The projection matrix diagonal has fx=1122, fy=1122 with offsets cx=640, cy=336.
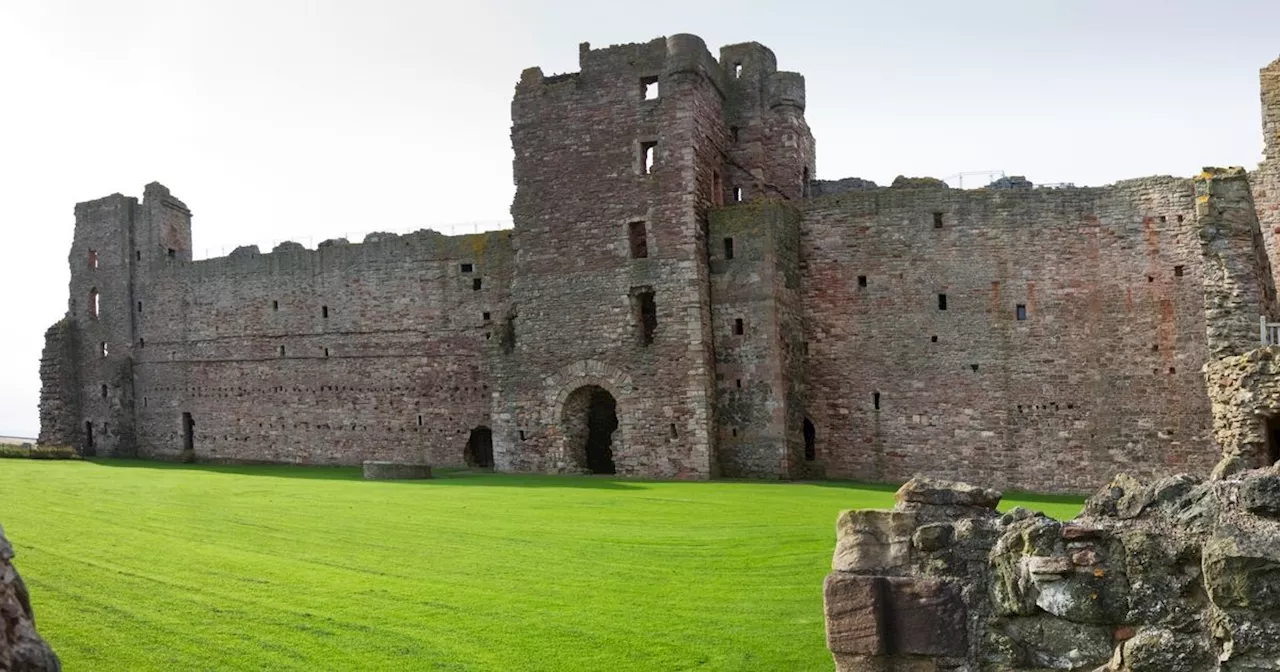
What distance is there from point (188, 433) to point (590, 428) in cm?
1406

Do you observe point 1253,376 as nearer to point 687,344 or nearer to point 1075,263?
point 1075,263

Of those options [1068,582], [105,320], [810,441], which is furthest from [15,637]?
[105,320]

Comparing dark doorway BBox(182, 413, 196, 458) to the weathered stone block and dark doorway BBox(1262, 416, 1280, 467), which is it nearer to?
dark doorway BBox(1262, 416, 1280, 467)

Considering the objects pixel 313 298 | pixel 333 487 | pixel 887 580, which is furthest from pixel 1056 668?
pixel 313 298

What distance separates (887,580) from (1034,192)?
18795 mm

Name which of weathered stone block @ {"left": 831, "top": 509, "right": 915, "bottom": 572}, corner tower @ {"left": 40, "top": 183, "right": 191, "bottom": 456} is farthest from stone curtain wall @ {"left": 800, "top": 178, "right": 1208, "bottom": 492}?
corner tower @ {"left": 40, "top": 183, "right": 191, "bottom": 456}

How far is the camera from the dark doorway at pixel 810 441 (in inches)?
968

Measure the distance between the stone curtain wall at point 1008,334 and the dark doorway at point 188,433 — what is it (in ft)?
62.4

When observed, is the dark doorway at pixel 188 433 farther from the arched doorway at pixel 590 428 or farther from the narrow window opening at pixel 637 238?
the narrow window opening at pixel 637 238

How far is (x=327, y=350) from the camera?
100ft

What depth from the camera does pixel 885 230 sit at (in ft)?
79.3

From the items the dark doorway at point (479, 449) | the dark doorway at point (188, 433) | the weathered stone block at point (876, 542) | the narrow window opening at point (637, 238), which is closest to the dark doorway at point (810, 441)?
the narrow window opening at point (637, 238)

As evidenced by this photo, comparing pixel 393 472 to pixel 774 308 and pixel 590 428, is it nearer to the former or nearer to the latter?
pixel 590 428

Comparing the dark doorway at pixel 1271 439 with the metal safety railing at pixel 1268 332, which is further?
the metal safety railing at pixel 1268 332
